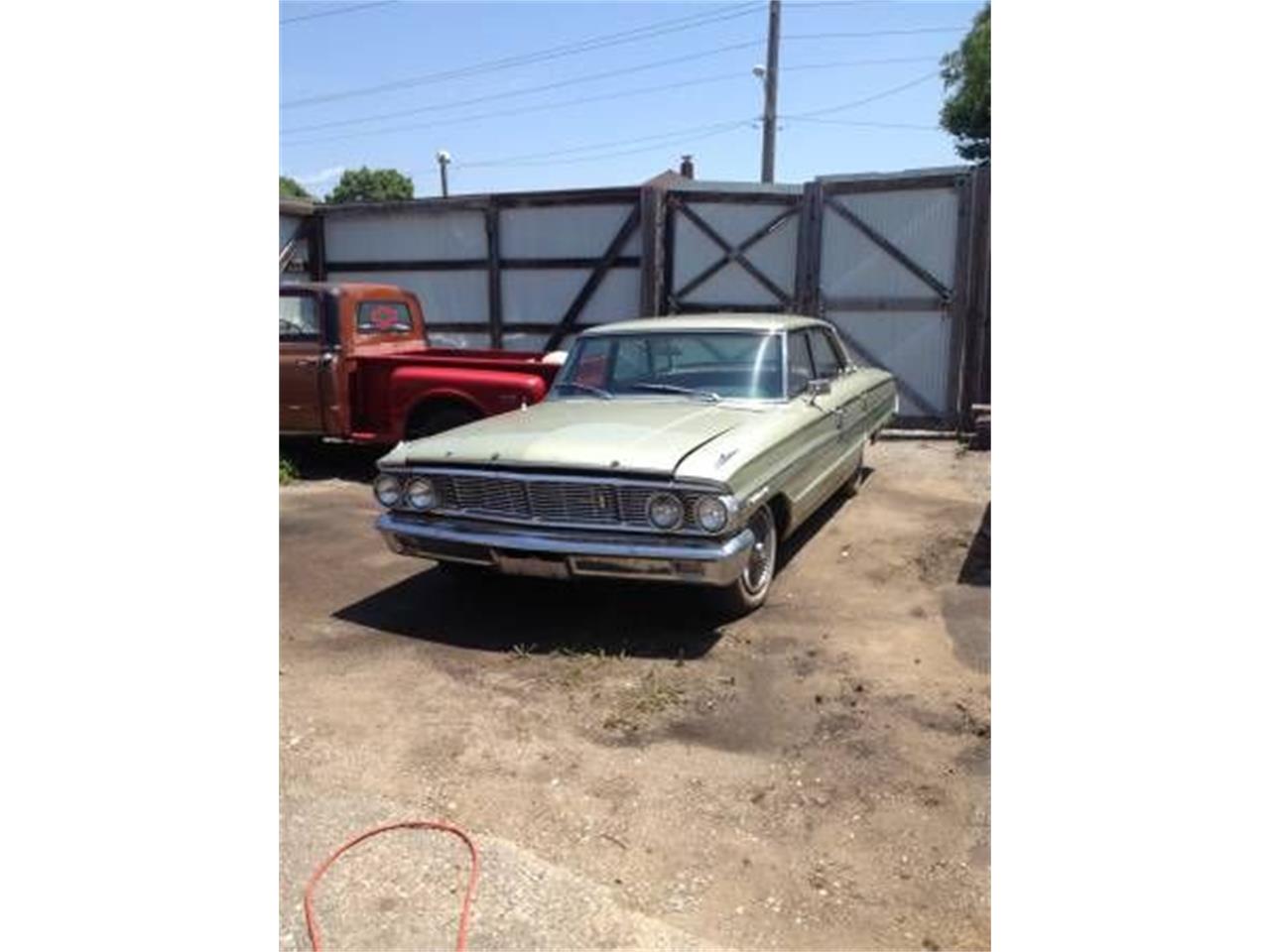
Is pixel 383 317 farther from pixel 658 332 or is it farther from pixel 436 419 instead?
pixel 658 332

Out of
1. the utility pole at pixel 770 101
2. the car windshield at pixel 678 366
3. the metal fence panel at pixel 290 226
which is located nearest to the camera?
the car windshield at pixel 678 366

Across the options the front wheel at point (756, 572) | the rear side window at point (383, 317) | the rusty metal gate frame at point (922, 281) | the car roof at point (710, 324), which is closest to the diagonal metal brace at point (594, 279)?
the rusty metal gate frame at point (922, 281)

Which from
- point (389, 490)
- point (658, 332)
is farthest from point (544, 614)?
point (658, 332)

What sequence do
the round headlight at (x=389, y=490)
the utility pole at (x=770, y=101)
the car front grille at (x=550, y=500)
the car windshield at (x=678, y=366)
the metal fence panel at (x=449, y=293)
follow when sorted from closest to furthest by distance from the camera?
the car front grille at (x=550, y=500) → the round headlight at (x=389, y=490) → the car windshield at (x=678, y=366) → the metal fence panel at (x=449, y=293) → the utility pole at (x=770, y=101)

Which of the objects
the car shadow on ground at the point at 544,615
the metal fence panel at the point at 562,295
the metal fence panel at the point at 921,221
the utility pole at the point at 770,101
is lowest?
the car shadow on ground at the point at 544,615

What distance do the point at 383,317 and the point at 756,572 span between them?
5475 mm

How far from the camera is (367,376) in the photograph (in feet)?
27.4

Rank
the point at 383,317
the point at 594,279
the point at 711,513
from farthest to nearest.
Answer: the point at 594,279, the point at 383,317, the point at 711,513

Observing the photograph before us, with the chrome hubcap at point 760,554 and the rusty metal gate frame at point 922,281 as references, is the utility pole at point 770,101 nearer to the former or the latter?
the rusty metal gate frame at point 922,281

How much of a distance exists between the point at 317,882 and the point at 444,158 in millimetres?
42720

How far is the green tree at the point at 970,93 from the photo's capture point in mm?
28531

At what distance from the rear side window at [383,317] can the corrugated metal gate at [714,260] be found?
11.0ft

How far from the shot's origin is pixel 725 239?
11633 millimetres
